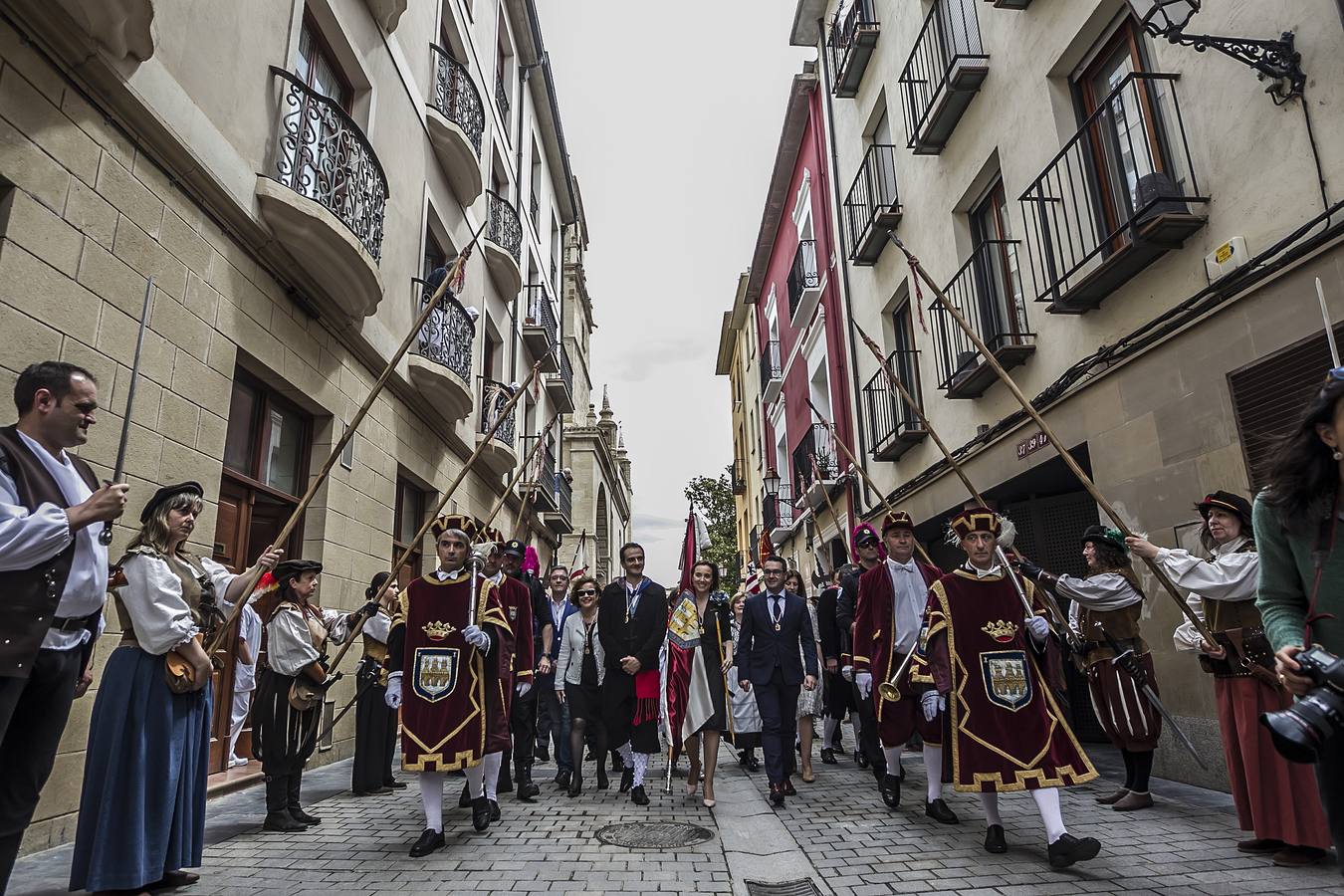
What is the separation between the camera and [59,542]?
2951 millimetres

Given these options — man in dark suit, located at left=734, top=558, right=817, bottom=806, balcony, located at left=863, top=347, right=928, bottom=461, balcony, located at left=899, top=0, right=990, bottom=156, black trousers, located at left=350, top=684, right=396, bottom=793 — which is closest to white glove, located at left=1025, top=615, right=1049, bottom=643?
man in dark suit, located at left=734, top=558, right=817, bottom=806

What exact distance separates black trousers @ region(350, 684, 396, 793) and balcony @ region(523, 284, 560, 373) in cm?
1227

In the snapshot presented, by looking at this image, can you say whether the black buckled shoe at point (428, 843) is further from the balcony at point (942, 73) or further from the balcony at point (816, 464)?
the balcony at point (816, 464)

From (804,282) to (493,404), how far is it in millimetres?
7332

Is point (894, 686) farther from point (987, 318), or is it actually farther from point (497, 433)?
point (497, 433)

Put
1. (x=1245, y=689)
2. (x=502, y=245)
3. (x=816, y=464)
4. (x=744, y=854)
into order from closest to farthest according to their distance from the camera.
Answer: (x=1245, y=689), (x=744, y=854), (x=816, y=464), (x=502, y=245)

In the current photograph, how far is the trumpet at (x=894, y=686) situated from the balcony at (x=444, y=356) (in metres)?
7.47

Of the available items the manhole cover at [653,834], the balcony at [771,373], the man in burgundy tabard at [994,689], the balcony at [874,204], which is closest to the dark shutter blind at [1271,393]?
the man in burgundy tabard at [994,689]

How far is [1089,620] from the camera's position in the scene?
229 inches

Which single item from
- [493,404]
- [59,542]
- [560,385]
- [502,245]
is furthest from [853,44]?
[59,542]

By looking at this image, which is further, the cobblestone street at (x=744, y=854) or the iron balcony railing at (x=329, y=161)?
the iron balcony railing at (x=329, y=161)

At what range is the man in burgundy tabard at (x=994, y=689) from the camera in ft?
14.4

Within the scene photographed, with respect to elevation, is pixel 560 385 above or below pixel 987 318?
above

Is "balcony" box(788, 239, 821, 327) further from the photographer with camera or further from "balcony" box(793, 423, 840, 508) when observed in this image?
the photographer with camera
